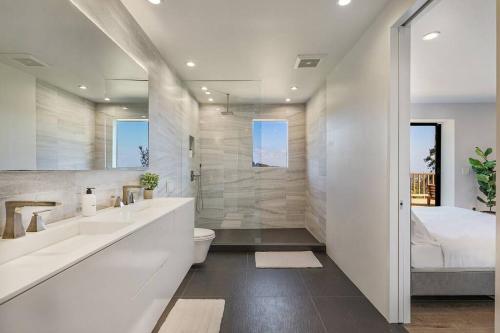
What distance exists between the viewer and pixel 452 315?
224cm

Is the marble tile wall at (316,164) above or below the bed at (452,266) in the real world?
above

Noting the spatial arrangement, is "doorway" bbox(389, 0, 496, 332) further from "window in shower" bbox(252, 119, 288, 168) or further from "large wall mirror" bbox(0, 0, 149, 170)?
"window in shower" bbox(252, 119, 288, 168)

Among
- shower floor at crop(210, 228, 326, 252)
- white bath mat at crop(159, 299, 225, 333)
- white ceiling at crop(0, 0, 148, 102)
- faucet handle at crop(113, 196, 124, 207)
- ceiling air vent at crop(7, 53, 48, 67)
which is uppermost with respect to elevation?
white ceiling at crop(0, 0, 148, 102)

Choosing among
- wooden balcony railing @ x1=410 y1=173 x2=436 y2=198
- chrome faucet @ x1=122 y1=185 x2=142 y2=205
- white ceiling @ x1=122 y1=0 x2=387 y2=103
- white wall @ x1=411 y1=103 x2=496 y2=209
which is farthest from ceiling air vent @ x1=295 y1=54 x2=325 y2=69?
wooden balcony railing @ x1=410 y1=173 x2=436 y2=198

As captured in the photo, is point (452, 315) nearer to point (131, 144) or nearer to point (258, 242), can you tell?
point (258, 242)

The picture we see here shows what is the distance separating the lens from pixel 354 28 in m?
2.53

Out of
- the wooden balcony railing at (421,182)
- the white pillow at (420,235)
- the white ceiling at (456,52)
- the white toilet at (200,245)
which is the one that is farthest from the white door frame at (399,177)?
the wooden balcony railing at (421,182)

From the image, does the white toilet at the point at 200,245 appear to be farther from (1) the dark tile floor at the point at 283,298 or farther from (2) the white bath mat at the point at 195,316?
(2) the white bath mat at the point at 195,316

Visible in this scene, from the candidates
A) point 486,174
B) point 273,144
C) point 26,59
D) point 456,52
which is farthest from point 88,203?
point 486,174

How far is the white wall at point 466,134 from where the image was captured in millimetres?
5238

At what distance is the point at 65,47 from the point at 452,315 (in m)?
3.51

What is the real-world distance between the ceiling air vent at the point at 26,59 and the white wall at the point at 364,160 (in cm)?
235

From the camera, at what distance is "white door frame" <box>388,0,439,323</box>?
2113 millimetres

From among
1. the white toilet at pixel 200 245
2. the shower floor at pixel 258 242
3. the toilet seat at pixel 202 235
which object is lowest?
the shower floor at pixel 258 242
